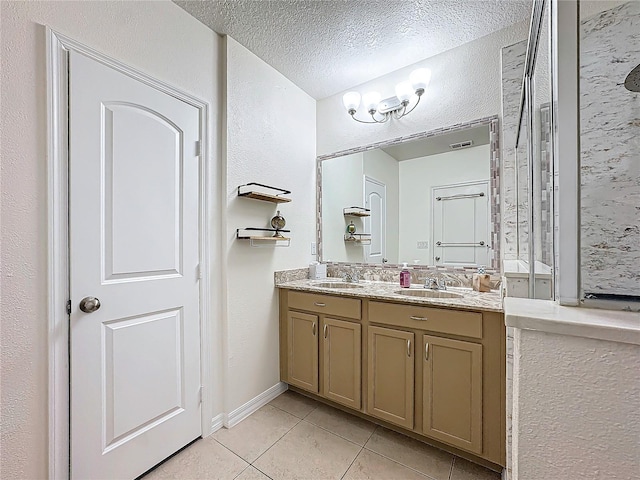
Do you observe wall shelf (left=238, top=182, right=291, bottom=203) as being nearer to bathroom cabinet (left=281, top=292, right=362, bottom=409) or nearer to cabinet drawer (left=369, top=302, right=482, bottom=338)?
bathroom cabinet (left=281, top=292, right=362, bottom=409)

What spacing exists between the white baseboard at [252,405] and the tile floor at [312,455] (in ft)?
0.13

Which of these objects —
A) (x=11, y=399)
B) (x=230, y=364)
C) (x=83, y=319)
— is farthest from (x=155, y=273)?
(x=230, y=364)

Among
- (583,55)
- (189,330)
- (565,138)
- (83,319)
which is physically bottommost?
Result: (189,330)

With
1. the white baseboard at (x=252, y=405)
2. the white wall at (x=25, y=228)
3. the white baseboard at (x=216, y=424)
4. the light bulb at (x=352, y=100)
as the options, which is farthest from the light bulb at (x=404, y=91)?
the white baseboard at (x=216, y=424)

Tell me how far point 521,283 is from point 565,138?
2.08 ft

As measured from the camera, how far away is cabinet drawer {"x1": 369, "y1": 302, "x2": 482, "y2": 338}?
1449mm

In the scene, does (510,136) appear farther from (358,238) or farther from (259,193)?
(259,193)

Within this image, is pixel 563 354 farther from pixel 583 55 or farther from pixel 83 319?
pixel 83 319

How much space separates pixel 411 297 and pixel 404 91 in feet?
4.87

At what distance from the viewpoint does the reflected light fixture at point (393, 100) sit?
6.48 feet

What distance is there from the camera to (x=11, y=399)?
3.51ft

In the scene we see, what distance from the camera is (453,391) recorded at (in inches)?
58.8

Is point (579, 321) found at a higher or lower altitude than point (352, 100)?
lower

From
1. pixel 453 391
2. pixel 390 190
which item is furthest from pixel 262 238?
pixel 453 391
